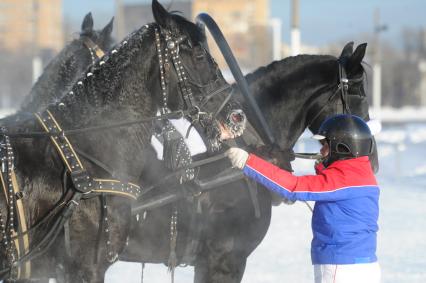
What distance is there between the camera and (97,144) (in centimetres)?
383

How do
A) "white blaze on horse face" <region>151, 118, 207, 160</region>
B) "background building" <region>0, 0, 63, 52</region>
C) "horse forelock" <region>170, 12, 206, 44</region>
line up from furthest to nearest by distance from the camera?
"background building" <region>0, 0, 63, 52</region> < "white blaze on horse face" <region>151, 118, 207, 160</region> < "horse forelock" <region>170, 12, 206, 44</region>

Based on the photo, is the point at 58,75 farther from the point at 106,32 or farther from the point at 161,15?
the point at 161,15

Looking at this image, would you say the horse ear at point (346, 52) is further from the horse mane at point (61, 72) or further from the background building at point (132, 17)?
the background building at point (132, 17)

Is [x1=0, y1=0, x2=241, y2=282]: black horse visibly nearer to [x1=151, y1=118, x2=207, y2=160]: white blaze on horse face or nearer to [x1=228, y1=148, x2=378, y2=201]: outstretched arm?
[x1=228, y1=148, x2=378, y2=201]: outstretched arm

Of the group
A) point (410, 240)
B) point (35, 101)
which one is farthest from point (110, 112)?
point (410, 240)

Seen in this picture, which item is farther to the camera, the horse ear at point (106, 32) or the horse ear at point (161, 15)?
the horse ear at point (106, 32)

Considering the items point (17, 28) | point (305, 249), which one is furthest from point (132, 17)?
point (305, 249)

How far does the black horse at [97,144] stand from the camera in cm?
360

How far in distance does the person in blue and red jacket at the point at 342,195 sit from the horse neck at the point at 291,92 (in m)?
1.24

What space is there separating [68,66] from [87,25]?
2.45 feet

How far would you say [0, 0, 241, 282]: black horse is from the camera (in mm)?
3598

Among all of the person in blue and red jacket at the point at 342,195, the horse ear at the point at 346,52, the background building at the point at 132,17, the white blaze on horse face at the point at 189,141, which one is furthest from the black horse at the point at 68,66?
the background building at the point at 132,17

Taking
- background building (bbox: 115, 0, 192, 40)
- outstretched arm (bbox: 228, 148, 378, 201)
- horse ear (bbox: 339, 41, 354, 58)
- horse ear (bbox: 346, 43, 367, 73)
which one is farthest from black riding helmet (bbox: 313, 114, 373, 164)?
background building (bbox: 115, 0, 192, 40)

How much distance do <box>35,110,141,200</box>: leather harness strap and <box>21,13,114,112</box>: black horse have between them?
2.10m
